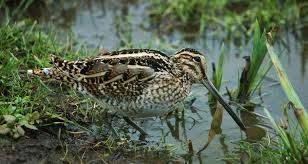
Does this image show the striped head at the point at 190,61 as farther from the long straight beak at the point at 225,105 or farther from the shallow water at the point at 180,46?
the shallow water at the point at 180,46

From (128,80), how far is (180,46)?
2505mm

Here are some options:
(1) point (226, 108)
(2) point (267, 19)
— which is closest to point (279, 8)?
(2) point (267, 19)

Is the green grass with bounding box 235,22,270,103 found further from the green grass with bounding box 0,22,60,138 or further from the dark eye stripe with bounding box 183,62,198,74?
the green grass with bounding box 0,22,60,138

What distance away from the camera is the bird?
17.4ft

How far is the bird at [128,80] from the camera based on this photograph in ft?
17.4

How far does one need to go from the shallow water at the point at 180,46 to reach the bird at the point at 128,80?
372mm

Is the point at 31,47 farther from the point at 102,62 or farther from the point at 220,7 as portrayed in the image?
the point at 220,7

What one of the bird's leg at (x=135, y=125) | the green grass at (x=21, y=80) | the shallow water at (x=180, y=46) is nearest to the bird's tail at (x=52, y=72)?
the green grass at (x=21, y=80)

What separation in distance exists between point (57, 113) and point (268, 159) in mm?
1725

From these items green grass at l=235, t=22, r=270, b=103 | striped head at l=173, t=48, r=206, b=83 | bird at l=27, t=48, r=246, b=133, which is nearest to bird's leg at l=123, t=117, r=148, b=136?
bird at l=27, t=48, r=246, b=133

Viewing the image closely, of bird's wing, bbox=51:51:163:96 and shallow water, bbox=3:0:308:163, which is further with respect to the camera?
shallow water, bbox=3:0:308:163

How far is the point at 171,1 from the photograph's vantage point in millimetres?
8406

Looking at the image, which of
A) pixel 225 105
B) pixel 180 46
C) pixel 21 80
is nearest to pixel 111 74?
pixel 21 80

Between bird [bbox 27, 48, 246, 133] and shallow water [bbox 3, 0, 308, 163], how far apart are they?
37 cm
